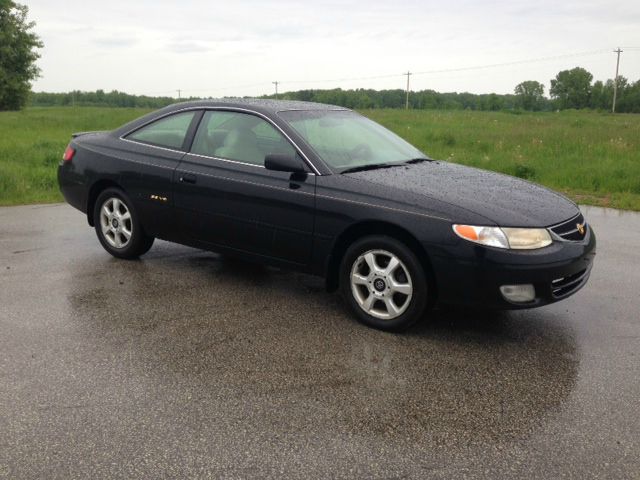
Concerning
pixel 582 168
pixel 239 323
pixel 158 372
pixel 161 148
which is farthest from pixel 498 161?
pixel 158 372

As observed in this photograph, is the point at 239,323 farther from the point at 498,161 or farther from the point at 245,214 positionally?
the point at 498,161

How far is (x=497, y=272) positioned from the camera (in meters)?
4.18

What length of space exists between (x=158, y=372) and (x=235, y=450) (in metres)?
1.05

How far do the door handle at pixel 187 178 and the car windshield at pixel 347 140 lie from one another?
926 millimetres

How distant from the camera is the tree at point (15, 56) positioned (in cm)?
5891

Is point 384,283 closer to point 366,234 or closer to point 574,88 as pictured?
point 366,234

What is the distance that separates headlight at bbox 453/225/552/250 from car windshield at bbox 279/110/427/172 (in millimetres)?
1150

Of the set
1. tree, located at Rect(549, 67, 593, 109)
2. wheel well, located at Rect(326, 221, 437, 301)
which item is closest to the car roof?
wheel well, located at Rect(326, 221, 437, 301)

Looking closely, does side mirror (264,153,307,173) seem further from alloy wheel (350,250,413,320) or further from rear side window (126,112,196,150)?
rear side window (126,112,196,150)

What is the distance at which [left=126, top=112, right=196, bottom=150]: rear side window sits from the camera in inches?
232

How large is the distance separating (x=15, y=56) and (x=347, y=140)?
64159mm

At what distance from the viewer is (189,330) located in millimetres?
4598

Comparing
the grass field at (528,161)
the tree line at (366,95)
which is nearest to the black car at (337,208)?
the grass field at (528,161)

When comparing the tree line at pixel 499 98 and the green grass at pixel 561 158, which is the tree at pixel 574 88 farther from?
the green grass at pixel 561 158
